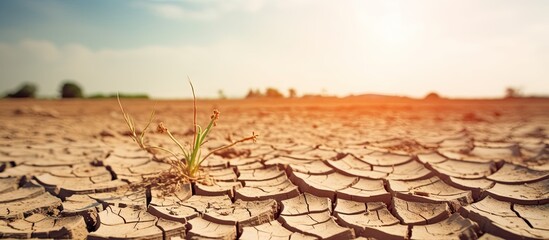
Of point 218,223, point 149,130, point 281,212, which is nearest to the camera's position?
point 218,223

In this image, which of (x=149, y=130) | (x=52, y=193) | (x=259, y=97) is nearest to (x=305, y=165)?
(x=52, y=193)

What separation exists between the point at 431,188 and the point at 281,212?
906 mm

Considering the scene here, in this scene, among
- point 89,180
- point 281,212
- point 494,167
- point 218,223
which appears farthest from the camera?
point 494,167

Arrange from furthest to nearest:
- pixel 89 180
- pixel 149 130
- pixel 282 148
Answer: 1. pixel 149 130
2. pixel 282 148
3. pixel 89 180

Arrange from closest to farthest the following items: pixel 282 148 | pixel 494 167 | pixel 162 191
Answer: pixel 162 191
pixel 494 167
pixel 282 148

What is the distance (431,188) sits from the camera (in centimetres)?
206

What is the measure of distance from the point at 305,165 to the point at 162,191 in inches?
39.4

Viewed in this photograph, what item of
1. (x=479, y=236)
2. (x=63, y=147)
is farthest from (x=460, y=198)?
(x=63, y=147)

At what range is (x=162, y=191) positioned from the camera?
2037mm

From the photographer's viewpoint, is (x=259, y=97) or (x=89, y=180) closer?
(x=89, y=180)

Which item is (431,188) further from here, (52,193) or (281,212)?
(52,193)

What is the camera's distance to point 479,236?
146cm

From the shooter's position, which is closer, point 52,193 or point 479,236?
point 479,236

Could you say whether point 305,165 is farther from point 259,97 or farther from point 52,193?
point 259,97
